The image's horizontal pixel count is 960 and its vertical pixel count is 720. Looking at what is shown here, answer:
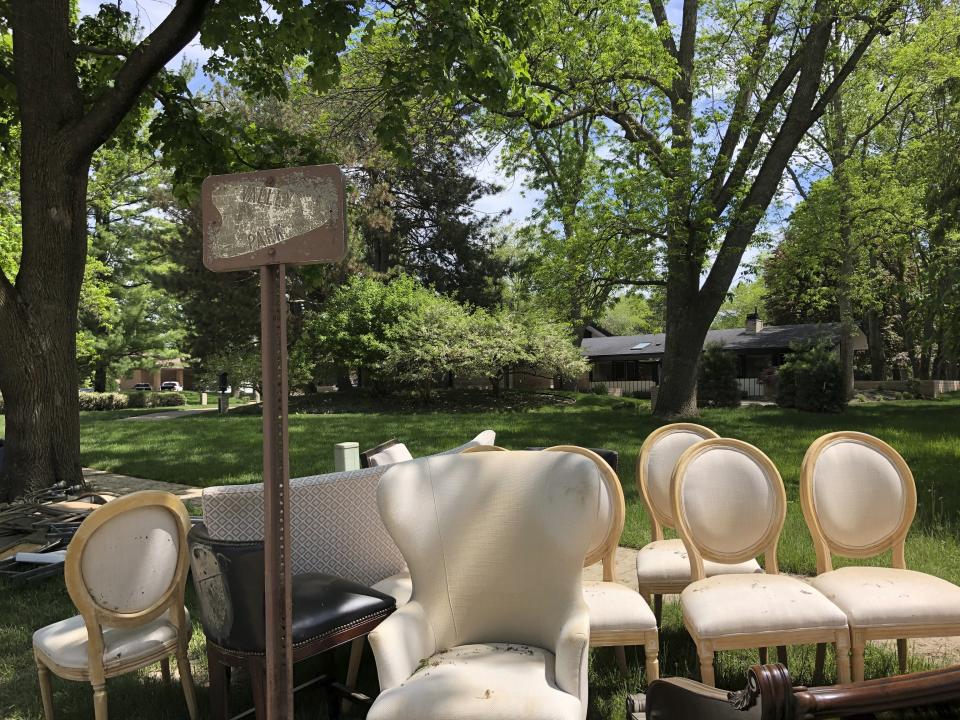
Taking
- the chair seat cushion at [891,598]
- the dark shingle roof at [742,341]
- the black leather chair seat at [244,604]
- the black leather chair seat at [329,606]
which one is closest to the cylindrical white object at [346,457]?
the black leather chair seat at [329,606]

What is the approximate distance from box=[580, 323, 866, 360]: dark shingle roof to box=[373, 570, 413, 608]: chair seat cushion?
27.0 m

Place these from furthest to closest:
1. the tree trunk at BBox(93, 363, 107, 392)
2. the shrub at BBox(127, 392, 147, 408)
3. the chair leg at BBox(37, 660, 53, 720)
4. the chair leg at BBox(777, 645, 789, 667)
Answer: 1. the shrub at BBox(127, 392, 147, 408)
2. the tree trunk at BBox(93, 363, 107, 392)
3. the chair leg at BBox(777, 645, 789, 667)
4. the chair leg at BBox(37, 660, 53, 720)

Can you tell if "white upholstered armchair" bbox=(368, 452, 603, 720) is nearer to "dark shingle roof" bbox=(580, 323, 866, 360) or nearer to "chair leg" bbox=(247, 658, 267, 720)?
"chair leg" bbox=(247, 658, 267, 720)

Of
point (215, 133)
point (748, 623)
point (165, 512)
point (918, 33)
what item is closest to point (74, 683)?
point (165, 512)

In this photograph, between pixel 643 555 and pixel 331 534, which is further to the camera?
pixel 643 555

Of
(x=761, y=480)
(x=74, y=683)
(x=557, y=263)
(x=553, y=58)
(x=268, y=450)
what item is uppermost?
(x=553, y=58)

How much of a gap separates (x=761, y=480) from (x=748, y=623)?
0.96m

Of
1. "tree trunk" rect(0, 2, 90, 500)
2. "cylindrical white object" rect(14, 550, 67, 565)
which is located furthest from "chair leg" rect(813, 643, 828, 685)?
"tree trunk" rect(0, 2, 90, 500)

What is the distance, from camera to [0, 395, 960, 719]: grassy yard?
3.57 metres

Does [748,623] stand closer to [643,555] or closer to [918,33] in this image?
[643,555]

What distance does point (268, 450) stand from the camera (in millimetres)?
2062

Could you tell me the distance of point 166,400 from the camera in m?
31.1

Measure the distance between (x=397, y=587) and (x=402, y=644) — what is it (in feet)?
3.45

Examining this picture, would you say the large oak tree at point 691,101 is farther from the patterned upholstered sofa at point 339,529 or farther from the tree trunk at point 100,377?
the tree trunk at point 100,377
